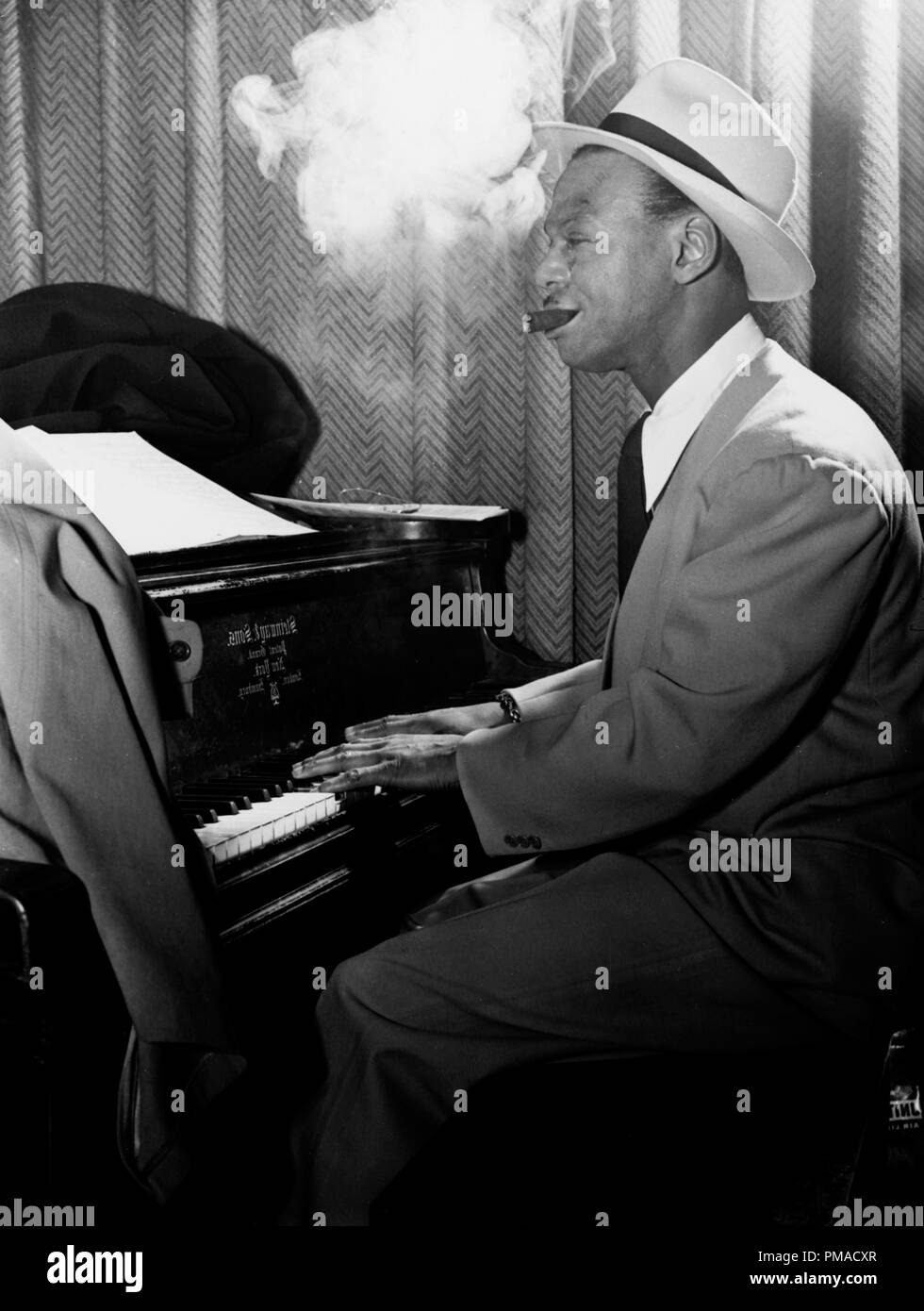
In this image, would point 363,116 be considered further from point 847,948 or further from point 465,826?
point 847,948

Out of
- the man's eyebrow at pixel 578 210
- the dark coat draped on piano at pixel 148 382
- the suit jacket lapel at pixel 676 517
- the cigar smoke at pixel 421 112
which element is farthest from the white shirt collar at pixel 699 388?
the cigar smoke at pixel 421 112

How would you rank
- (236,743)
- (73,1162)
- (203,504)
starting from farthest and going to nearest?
1. (203,504)
2. (236,743)
3. (73,1162)

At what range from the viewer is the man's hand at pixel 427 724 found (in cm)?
239

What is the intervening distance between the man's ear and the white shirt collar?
0.40 ft

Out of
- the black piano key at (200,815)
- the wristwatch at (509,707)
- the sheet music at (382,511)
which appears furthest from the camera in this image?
the sheet music at (382,511)

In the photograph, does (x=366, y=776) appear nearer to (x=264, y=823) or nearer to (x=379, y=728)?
(x=264, y=823)

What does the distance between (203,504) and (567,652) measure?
51.0 inches

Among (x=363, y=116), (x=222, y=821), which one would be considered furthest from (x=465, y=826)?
(x=363, y=116)

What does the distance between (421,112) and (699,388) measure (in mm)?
1672

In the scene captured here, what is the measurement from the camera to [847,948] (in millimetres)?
1924

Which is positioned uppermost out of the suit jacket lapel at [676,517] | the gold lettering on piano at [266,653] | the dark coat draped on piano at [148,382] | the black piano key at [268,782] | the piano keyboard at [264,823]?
the dark coat draped on piano at [148,382]

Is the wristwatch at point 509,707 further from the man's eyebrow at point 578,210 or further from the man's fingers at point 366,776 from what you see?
the man's eyebrow at point 578,210

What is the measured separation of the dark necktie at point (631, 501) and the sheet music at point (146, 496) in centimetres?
72

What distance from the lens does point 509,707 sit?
2.57m
